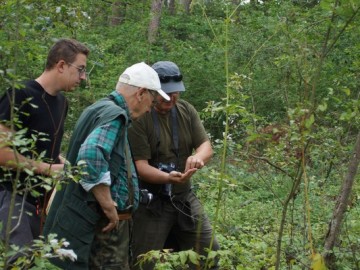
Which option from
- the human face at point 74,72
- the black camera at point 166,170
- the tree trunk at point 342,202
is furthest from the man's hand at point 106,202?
the tree trunk at point 342,202

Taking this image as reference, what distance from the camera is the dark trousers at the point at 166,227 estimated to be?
4.82 metres

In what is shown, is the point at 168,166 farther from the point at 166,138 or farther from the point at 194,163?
the point at 194,163

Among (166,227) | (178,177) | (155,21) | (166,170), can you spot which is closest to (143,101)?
(178,177)

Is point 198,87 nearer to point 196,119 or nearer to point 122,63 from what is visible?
point 122,63

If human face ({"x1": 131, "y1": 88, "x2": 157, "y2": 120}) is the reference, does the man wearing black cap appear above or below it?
below

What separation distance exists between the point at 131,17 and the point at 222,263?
17.7 meters

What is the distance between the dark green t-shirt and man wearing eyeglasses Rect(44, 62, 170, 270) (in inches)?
25.4

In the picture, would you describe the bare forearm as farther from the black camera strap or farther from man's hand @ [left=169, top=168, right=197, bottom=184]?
the black camera strap

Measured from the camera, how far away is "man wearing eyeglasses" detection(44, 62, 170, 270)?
12.1 ft

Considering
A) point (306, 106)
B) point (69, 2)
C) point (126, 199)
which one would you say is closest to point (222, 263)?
point (126, 199)

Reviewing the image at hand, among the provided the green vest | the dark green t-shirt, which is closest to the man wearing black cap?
the dark green t-shirt

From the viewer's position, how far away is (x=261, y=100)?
51.5 feet

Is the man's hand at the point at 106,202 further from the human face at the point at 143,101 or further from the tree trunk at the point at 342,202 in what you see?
the tree trunk at the point at 342,202

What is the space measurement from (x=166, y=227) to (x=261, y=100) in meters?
11.1
